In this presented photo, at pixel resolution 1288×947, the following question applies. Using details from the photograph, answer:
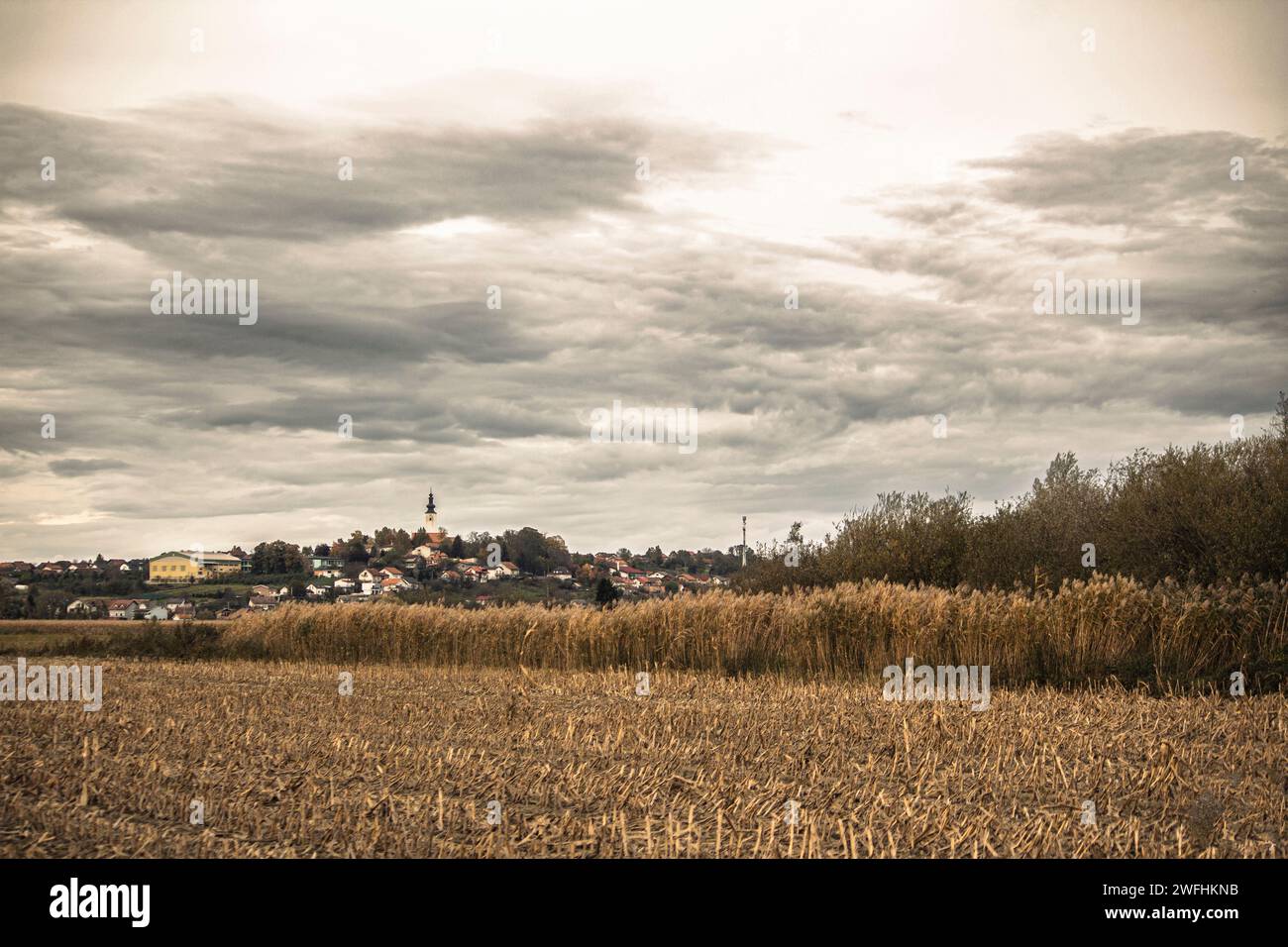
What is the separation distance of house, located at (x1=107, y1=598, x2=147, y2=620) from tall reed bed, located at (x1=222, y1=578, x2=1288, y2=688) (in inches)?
791

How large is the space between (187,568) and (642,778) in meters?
55.0

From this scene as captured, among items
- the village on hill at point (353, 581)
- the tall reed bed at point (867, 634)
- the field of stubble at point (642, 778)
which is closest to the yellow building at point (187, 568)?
the village on hill at point (353, 581)

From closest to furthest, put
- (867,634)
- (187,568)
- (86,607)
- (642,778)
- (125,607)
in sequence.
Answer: (642,778), (867,634), (125,607), (86,607), (187,568)

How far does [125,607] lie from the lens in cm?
4894

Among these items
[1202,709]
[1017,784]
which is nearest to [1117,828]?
[1017,784]

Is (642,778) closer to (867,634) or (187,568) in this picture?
(867,634)

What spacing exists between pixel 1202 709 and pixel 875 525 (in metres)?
22.5

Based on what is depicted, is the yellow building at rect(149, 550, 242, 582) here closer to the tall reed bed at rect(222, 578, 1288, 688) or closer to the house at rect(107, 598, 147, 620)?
the house at rect(107, 598, 147, 620)

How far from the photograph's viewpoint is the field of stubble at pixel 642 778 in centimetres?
825

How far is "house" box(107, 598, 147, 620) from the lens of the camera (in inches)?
1831

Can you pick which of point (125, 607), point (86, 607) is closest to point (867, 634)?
point (125, 607)

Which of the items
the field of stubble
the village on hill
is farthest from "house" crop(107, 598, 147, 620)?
the field of stubble

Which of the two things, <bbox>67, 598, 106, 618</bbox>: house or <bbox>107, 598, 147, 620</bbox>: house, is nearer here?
<bbox>107, 598, 147, 620</bbox>: house
